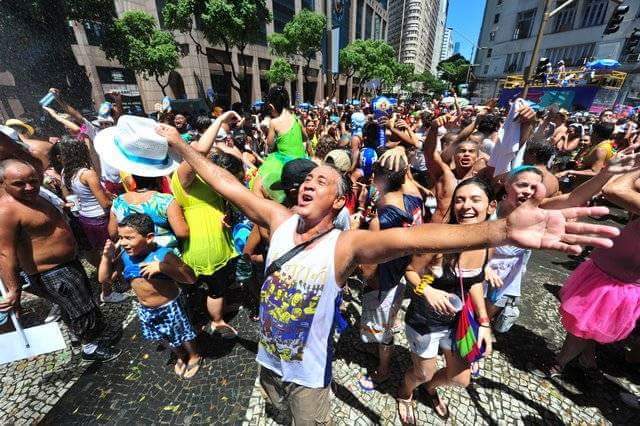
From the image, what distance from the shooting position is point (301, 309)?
160cm

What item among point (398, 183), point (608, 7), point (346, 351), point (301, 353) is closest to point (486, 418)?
point (346, 351)

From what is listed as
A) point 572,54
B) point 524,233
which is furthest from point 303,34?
point 572,54

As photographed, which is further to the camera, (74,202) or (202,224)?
(74,202)

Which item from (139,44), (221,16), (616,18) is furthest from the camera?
(139,44)

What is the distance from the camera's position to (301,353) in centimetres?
170

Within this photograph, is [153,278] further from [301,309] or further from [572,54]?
[572,54]

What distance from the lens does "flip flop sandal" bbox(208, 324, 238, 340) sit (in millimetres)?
3379

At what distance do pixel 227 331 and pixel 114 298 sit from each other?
191cm

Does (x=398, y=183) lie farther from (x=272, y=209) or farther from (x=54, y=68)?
(x=54, y=68)

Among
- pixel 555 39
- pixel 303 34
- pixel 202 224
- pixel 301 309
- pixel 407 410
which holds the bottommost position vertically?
pixel 407 410

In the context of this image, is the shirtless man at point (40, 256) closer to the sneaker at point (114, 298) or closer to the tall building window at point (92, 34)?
the sneaker at point (114, 298)

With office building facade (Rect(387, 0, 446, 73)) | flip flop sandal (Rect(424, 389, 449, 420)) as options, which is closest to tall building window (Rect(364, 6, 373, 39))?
flip flop sandal (Rect(424, 389, 449, 420))

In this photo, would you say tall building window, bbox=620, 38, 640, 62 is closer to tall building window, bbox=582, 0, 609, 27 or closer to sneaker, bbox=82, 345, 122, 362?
tall building window, bbox=582, 0, 609, 27

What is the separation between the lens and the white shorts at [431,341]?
2152 mm
